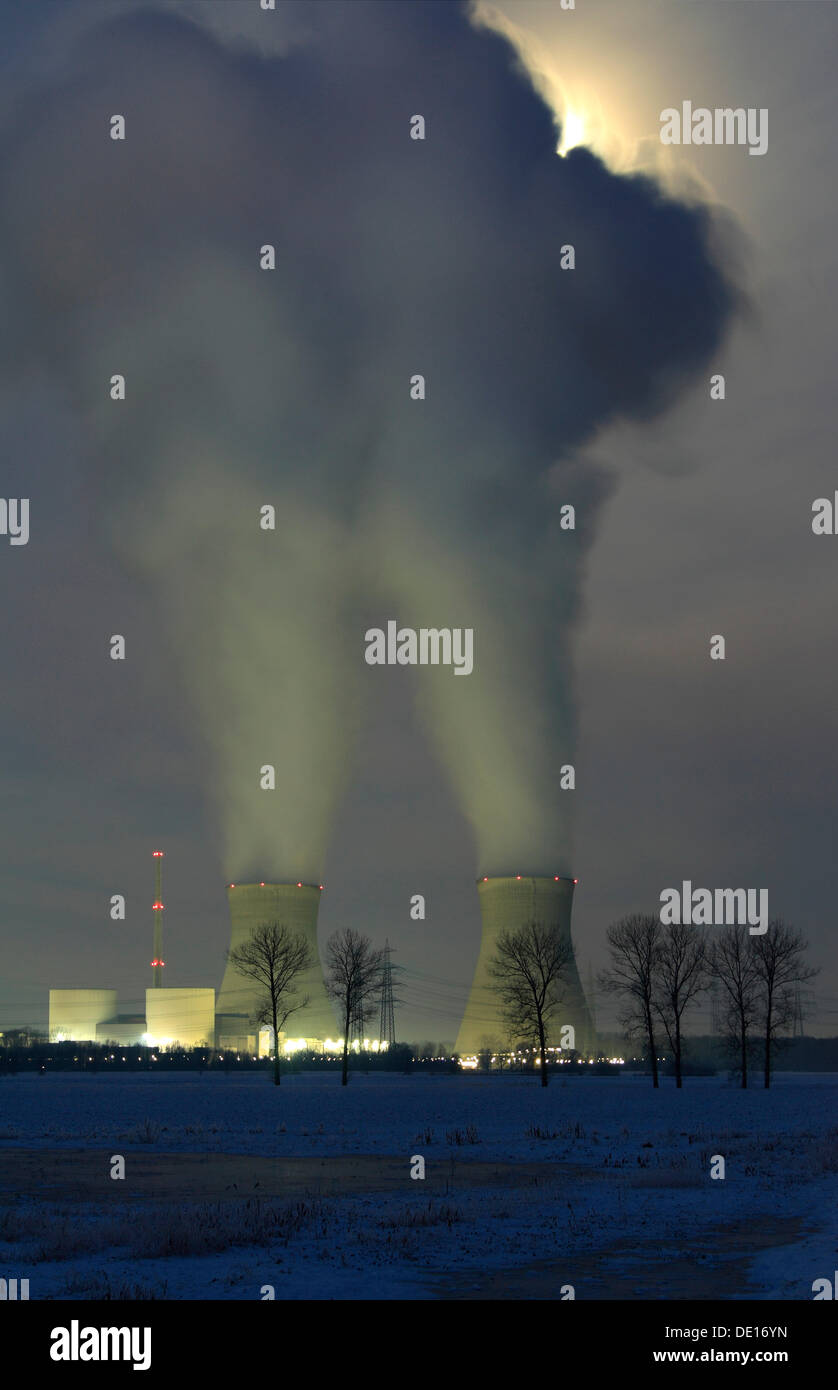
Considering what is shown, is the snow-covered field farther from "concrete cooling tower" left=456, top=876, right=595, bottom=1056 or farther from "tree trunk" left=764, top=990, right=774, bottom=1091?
"concrete cooling tower" left=456, top=876, right=595, bottom=1056

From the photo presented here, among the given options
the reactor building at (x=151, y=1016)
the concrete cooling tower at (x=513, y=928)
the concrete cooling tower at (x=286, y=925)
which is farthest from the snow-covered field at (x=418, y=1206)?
the reactor building at (x=151, y=1016)

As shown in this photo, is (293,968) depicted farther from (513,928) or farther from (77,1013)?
(77,1013)

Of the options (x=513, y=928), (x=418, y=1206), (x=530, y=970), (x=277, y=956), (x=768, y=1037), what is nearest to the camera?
(x=418, y=1206)

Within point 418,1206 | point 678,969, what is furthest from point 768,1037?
point 418,1206

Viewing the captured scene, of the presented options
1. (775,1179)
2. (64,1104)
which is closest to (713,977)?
(64,1104)

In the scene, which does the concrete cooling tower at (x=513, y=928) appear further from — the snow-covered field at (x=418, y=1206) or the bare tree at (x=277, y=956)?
the snow-covered field at (x=418, y=1206)
